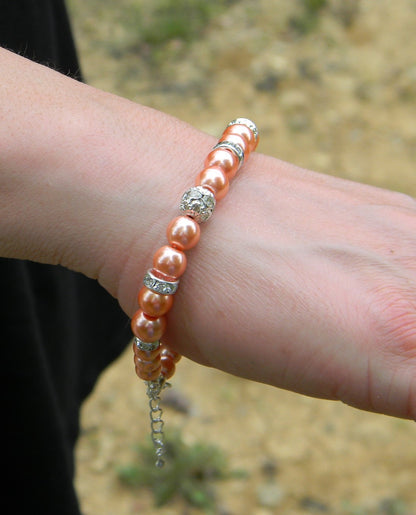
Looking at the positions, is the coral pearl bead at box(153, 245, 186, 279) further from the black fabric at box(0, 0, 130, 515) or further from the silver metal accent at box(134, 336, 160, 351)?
the black fabric at box(0, 0, 130, 515)

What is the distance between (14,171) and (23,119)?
73 mm

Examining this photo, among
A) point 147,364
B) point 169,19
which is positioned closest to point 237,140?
point 147,364

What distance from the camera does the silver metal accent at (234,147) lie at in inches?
37.7

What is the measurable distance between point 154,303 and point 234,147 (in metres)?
0.28

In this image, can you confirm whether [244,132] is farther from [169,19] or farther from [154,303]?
[169,19]

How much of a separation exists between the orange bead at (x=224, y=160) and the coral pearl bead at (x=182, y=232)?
11cm

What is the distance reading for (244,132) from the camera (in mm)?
1018

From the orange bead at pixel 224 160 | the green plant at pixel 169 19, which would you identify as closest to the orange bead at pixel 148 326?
the orange bead at pixel 224 160

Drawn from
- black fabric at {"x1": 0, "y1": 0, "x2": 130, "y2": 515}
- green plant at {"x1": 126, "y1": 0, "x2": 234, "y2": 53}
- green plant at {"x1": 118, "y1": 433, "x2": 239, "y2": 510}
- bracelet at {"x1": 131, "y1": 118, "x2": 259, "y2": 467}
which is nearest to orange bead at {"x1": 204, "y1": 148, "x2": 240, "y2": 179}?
bracelet at {"x1": 131, "y1": 118, "x2": 259, "y2": 467}

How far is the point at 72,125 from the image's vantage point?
886mm

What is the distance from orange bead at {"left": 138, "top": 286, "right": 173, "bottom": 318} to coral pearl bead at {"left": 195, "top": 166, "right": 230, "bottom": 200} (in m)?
0.17

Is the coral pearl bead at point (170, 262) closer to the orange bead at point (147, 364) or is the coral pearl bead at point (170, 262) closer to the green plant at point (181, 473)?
the orange bead at point (147, 364)

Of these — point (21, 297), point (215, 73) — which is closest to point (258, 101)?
point (215, 73)

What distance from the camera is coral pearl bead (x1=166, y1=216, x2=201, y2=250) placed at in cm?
87
